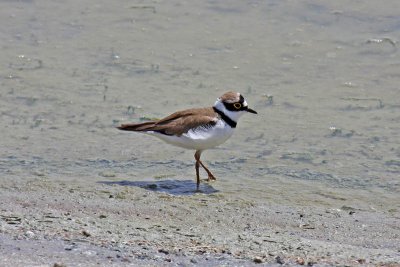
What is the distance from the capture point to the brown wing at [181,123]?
9.20m

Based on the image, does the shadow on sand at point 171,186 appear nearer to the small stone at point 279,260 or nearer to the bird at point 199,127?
the bird at point 199,127

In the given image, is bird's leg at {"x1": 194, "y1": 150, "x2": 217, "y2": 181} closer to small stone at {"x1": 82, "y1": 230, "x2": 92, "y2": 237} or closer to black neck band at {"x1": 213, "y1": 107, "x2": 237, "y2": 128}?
black neck band at {"x1": 213, "y1": 107, "x2": 237, "y2": 128}

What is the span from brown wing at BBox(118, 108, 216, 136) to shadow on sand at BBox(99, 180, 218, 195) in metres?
0.50

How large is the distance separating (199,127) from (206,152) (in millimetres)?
1004

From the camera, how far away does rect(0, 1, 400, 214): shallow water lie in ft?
30.6

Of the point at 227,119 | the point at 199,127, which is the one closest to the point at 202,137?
the point at 199,127

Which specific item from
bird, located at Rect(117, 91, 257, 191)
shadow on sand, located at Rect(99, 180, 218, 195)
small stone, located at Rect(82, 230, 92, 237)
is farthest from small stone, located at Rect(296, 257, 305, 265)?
bird, located at Rect(117, 91, 257, 191)

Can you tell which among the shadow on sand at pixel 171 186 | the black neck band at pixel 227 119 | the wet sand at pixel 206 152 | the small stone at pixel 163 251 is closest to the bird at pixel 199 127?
the black neck band at pixel 227 119

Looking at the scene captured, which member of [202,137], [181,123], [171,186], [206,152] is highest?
[181,123]

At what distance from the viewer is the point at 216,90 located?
464 inches

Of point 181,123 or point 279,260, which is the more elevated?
point 181,123

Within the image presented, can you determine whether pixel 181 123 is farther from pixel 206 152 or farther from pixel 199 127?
pixel 206 152

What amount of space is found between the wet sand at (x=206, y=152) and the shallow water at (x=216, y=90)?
0.09 feet

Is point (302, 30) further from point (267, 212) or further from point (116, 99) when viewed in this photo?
point (267, 212)
